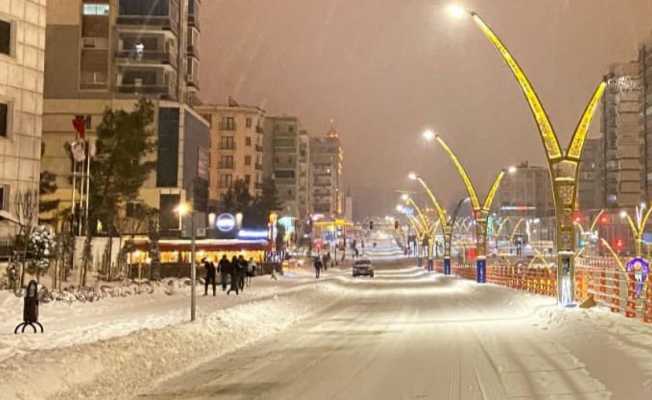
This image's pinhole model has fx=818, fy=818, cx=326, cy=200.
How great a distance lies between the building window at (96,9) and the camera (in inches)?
3073

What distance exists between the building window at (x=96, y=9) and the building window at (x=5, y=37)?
119ft

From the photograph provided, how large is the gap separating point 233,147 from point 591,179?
10001cm

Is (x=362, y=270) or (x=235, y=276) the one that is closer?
(x=235, y=276)

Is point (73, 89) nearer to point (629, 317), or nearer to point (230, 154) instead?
point (230, 154)

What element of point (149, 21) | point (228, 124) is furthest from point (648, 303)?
point (228, 124)

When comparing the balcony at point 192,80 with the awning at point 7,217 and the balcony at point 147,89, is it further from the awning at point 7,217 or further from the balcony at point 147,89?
the awning at point 7,217

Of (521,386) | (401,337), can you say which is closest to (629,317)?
(401,337)

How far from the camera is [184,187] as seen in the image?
7831 cm

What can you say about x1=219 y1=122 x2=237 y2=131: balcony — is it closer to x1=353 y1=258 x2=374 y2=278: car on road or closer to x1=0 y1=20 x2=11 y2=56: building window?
x1=353 y1=258 x2=374 y2=278: car on road

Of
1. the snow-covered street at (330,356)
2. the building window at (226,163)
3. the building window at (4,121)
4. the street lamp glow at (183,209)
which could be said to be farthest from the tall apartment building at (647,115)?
the snow-covered street at (330,356)

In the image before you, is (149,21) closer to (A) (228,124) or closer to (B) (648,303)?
(A) (228,124)

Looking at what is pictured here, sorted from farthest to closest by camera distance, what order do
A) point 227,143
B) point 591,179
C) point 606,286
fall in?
point 591,179, point 227,143, point 606,286

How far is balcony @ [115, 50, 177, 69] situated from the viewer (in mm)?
78562

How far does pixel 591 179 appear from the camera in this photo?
190000 mm
